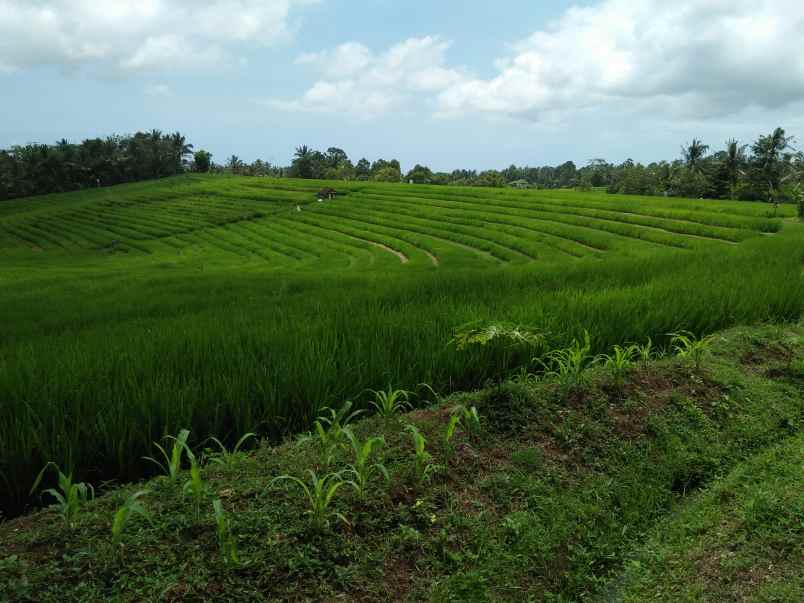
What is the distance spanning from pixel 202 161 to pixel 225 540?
85.5m

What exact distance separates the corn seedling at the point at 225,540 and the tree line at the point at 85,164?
71.1m

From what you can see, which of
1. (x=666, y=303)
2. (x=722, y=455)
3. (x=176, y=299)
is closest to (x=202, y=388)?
(x=722, y=455)

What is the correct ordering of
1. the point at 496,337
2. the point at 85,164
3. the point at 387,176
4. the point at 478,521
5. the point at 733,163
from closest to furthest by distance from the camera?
the point at 478,521, the point at 496,337, the point at 733,163, the point at 85,164, the point at 387,176

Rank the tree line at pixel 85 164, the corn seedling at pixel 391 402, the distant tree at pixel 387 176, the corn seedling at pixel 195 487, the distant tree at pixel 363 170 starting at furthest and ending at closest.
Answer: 1. the distant tree at pixel 363 170
2. the distant tree at pixel 387 176
3. the tree line at pixel 85 164
4. the corn seedling at pixel 391 402
5. the corn seedling at pixel 195 487

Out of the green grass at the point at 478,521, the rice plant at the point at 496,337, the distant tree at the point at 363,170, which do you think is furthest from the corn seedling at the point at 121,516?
the distant tree at the point at 363,170

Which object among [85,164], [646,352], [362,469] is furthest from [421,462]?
[85,164]

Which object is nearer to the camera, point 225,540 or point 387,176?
point 225,540

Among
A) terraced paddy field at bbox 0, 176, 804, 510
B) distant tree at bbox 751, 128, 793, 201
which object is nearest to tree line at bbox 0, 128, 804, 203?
distant tree at bbox 751, 128, 793, 201

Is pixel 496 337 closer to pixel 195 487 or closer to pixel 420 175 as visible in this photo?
pixel 195 487

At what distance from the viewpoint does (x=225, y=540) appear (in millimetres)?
1880

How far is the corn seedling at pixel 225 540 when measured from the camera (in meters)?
1.79

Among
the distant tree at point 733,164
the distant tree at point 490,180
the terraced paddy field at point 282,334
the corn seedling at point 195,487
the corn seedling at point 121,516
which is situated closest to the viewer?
the corn seedling at point 121,516

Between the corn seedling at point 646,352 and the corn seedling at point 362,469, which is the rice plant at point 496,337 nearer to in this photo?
the corn seedling at point 646,352

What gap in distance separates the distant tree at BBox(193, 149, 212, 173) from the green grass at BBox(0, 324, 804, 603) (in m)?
84.2
